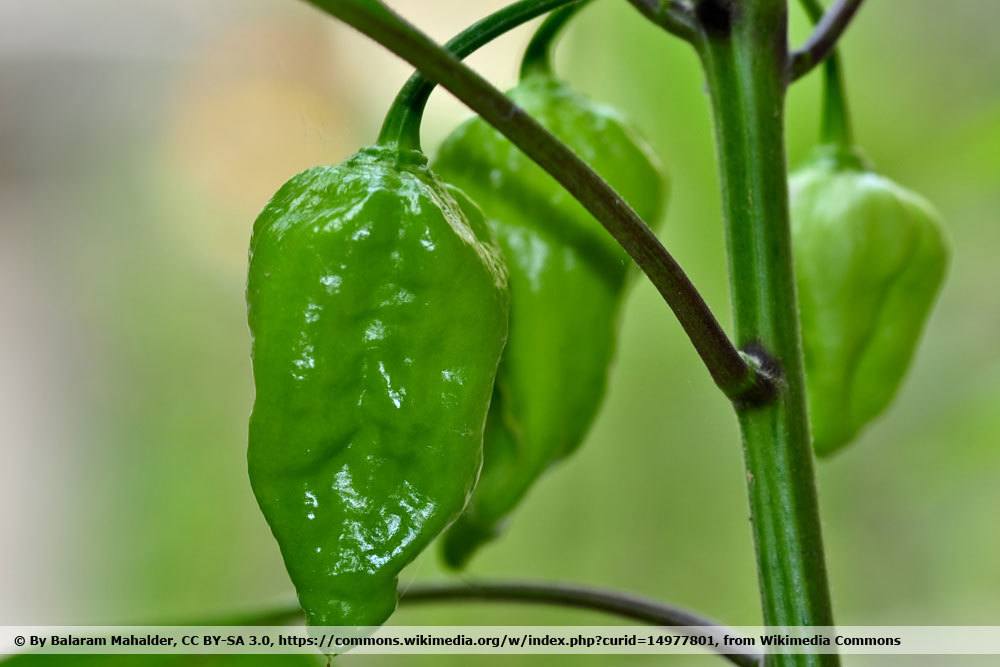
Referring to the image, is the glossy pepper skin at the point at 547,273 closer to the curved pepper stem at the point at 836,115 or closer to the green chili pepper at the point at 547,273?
the green chili pepper at the point at 547,273

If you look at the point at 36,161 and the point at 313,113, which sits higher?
the point at 313,113

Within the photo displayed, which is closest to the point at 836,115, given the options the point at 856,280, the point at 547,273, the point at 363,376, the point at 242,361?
the point at 856,280

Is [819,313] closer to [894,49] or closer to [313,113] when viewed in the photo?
[313,113]

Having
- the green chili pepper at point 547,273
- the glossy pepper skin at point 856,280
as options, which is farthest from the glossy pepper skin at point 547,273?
the glossy pepper skin at point 856,280

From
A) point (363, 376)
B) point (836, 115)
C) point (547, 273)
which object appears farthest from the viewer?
point (836, 115)

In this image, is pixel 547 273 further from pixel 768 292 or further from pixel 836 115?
pixel 836 115

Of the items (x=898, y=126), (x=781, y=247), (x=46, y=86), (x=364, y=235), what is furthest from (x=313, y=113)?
(x=46, y=86)

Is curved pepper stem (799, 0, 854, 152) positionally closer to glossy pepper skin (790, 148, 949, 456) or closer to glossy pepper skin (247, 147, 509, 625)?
glossy pepper skin (790, 148, 949, 456)
